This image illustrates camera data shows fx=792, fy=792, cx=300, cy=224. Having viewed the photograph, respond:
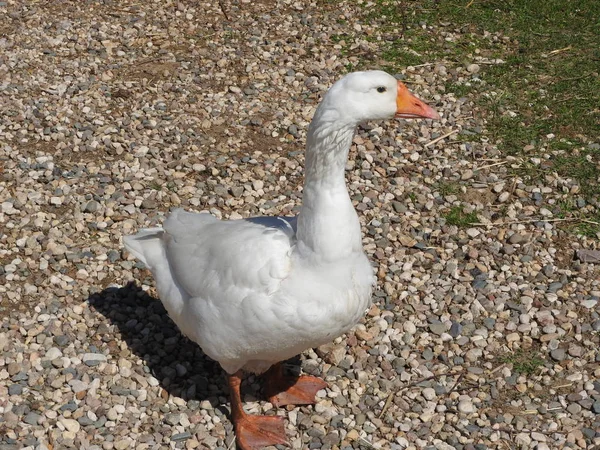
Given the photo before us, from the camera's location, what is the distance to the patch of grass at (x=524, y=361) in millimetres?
5539

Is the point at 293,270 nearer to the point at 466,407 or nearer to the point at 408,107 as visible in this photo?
the point at 408,107

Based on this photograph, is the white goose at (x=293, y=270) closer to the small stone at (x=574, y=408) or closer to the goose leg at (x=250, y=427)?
the goose leg at (x=250, y=427)

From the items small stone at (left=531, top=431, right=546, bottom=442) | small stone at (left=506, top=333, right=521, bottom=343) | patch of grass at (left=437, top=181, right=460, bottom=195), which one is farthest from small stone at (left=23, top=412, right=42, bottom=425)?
patch of grass at (left=437, top=181, right=460, bottom=195)

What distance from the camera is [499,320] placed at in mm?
5902

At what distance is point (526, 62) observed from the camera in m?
8.64

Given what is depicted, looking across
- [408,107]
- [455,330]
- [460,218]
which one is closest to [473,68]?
[460,218]

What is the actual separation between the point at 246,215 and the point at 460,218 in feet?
6.01

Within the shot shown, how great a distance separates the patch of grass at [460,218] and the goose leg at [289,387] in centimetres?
207

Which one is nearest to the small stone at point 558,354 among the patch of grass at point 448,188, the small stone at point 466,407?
the small stone at point 466,407

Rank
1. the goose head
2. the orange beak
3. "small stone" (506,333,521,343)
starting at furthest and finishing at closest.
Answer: "small stone" (506,333,521,343), the orange beak, the goose head

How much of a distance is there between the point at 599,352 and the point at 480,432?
46.1 inches

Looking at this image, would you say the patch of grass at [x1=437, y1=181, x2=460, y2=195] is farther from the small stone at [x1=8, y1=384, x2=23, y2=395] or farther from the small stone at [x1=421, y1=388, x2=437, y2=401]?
the small stone at [x1=8, y1=384, x2=23, y2=395]

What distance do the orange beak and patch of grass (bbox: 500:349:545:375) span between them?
7.02 feet

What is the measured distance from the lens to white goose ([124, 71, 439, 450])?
4.18 metres
